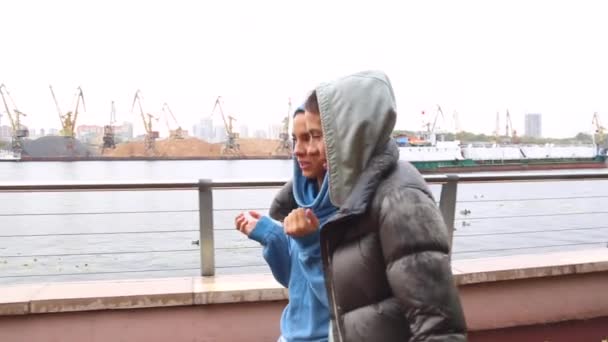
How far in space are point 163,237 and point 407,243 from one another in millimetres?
17489

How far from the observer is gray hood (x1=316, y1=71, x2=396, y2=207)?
50.8 inches

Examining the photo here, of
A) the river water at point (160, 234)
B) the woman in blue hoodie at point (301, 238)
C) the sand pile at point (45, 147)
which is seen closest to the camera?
the woman in blue hoodie at point (301, 238)

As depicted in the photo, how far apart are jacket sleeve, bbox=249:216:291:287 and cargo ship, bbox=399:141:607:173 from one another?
41.3m

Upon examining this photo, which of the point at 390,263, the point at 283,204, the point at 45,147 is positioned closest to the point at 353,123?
the point at 390,263

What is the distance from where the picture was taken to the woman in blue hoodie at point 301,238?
143cm

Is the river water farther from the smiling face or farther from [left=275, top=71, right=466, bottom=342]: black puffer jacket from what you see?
[left=275, top=71, right=466, bottom=342]: black puffer jacket

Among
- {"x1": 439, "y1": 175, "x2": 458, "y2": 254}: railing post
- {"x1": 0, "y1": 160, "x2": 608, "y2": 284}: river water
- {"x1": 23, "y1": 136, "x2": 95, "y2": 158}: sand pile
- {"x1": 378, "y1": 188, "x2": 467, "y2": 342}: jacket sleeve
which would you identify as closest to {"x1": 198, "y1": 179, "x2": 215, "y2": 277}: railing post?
{"x1": 0, "y1": 160, "x2": 608, "y2": 284}: river water

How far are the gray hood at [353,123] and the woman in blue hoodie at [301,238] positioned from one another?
105mm

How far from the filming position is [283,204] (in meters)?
1.78

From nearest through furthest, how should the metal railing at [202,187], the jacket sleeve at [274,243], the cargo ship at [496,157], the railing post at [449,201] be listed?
the jacket sleeve at [274,243], the metal railing at [202,187], the railing post at [449,201], the cargo ship at [496,157]

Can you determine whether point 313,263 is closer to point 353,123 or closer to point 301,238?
point 301,238

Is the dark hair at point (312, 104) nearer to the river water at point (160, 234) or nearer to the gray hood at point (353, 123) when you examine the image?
the gray hood at point (353, 123)

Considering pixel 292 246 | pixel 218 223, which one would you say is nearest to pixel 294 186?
pixel 292 246

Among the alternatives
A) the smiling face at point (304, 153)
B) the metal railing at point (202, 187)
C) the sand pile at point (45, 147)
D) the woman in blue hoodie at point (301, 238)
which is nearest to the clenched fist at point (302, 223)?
the woman in blue hoodie at point (301, 238)
